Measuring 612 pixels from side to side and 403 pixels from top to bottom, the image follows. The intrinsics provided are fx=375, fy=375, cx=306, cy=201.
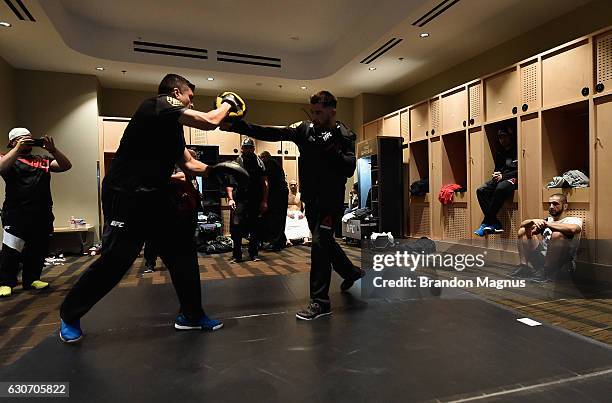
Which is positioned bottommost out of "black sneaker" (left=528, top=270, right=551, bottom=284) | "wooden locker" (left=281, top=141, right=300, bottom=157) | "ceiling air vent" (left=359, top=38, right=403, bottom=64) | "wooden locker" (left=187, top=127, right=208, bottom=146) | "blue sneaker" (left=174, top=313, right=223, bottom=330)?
"black sneaker" (left=528, top=270, right=551, bottom=284)

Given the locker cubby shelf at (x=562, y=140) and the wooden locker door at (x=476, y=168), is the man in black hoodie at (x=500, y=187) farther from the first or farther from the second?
the locker cubby shelf at (x=562, y=140)

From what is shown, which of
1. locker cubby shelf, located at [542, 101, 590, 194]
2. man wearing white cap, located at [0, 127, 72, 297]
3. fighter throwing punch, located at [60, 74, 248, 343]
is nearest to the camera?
fighter throwing punch, located at [60, 74, 248, 343]

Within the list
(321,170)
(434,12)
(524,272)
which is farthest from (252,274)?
(434,12)

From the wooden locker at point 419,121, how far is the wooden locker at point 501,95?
1.32 metres

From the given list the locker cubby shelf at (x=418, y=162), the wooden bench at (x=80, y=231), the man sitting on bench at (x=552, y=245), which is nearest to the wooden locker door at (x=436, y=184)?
the locker cubby shelf at (x=418, y=162)

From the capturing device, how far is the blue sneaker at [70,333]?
1905mm

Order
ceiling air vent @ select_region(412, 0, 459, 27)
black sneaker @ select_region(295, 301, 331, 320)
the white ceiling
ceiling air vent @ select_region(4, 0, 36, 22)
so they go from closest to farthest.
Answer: black sneaker @ select_region(295, 301, 331, 320) < ceiling air vent @ select_region(4, 0, 36, 22) < ceiling air vent @ select_region(412, 0, 459, 27) < the white ceiling

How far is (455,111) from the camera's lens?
5637 millimetres

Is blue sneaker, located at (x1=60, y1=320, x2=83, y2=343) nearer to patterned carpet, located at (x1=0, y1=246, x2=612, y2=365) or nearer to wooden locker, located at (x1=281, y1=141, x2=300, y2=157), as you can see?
patterned carpet, located at (x1=0, y1=246, x2=612, y2=365)

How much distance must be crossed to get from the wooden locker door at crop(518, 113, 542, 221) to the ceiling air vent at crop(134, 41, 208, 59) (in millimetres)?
4944

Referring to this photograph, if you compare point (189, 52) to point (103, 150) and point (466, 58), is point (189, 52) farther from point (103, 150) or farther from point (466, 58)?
point (466, 58)

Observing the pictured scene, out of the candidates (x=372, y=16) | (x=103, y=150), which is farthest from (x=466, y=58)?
(x=103, y=150)

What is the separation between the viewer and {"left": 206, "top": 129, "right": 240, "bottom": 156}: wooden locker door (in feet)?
25.0

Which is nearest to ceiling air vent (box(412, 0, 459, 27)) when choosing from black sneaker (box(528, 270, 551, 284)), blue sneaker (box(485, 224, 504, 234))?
blue sneaker (box(485, 224, 504, 234))
